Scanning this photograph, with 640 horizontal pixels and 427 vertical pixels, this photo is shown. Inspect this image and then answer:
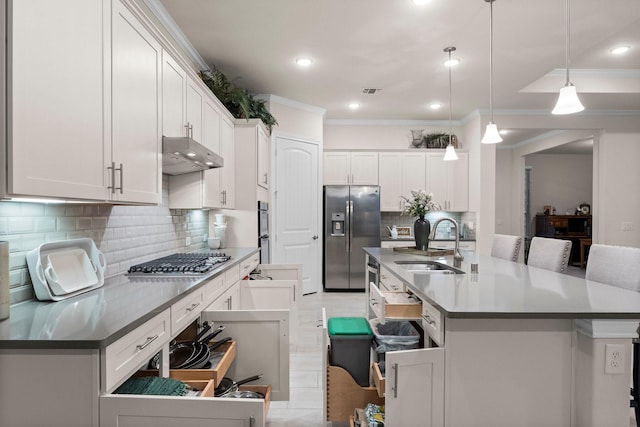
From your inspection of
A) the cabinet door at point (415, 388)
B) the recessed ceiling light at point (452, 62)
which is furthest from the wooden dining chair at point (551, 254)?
the recessed ceiling light at point (452, 62)

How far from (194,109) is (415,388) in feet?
7.81

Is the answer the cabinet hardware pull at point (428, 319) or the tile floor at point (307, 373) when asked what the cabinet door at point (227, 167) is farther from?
the cabinet hardware pull at point (428, 319)

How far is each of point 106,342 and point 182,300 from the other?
678 mm

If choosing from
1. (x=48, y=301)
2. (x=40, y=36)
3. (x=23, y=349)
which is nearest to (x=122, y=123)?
(x=40, y=36)

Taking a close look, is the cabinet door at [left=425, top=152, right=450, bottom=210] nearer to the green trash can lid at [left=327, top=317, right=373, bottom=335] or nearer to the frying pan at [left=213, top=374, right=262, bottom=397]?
the green trash can lid at [left=327, top=317, right=373, bottom=335]

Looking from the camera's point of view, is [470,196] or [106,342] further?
[470,196]

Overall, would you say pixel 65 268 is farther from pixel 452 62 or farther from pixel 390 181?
pixel 390 181

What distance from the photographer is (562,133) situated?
255 inches

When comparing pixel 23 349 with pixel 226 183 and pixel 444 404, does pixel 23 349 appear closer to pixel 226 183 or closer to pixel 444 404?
pixel 444 404

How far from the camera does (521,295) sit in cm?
165

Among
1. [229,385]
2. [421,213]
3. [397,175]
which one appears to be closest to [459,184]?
[397,175]

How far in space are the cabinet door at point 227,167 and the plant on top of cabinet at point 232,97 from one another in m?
0.24

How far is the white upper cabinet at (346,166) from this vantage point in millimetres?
5852

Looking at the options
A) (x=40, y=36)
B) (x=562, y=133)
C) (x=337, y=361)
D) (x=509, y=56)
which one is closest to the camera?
(x=40, y=36)
